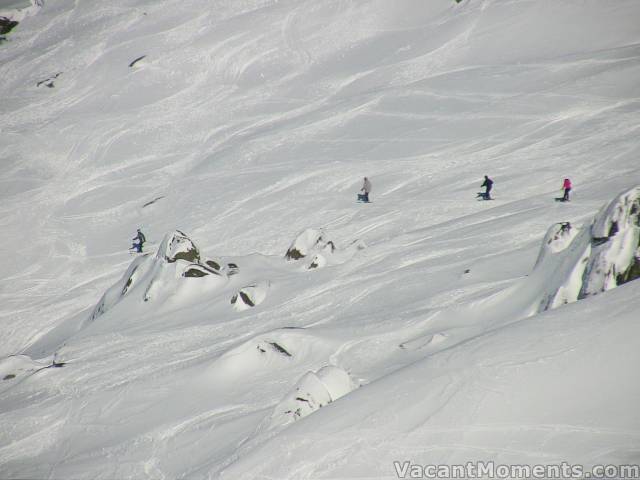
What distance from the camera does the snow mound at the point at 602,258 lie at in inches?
330

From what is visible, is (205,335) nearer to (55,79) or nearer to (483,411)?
(483,411)

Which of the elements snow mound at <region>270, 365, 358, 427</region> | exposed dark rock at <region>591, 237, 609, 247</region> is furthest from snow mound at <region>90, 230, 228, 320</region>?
exposed dark rock at <region>591, 237, 609, 247</region>

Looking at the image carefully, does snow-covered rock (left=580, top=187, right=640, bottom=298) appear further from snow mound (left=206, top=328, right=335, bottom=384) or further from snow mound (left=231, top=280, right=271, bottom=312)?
snow mound (left=231, top=280, right=271, bottom=312)

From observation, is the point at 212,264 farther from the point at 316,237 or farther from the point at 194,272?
the point at 316,237

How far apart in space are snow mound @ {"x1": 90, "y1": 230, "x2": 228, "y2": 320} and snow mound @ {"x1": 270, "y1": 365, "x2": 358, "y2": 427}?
919cm

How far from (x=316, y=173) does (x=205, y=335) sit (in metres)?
14.3

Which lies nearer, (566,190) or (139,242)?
(566,190)

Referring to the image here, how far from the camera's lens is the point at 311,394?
8.69 m

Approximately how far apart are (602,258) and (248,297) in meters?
9.63

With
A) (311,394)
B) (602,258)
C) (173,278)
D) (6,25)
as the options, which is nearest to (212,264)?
(173,278)

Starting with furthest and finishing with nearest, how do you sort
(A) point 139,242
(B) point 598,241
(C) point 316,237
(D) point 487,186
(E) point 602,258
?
(A) point 139,242 → (D) point 487,186 → (C) point 316,237 → (B) point 598,241 → (E) point 602,258

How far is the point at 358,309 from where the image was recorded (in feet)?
45.8

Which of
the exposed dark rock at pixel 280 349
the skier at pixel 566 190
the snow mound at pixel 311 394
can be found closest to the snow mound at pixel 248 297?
the exposed dark rock at pixel 280 349

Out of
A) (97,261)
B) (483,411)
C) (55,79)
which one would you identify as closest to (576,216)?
(483,411)
